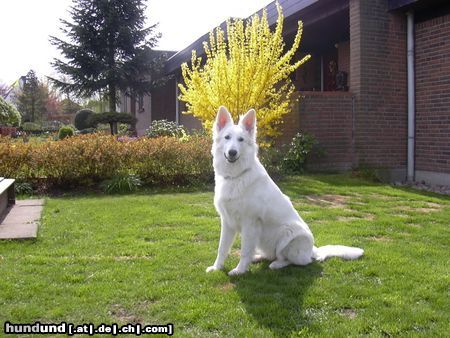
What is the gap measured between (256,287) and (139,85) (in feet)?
77.4

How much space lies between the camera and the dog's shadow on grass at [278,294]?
10.5 ft

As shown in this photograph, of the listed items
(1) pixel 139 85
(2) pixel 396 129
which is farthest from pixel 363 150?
(1) pixel 139 85

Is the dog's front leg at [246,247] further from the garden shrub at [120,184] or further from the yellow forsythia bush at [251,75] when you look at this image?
the yellow forsythia bush at [251,75]

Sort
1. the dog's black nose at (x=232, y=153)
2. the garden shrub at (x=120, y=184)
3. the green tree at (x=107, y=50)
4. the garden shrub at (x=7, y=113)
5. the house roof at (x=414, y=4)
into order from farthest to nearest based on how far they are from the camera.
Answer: the green tree at (x=107, y=50) → the garden shrub at (x=7, y=113) → the house roof at (x=414, y=4) → the garden shrub at (x=120, y=184) → the dog's black nose at (x=232, y=153)

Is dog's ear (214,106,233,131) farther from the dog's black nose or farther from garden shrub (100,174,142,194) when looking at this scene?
garden shrub (100,174,142,194)

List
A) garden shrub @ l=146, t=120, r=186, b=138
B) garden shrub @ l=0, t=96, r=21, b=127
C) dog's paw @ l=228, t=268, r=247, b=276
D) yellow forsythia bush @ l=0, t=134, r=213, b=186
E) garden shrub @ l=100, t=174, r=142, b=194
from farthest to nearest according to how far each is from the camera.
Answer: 1. garden shrub @ l=0, t=96, r=21, b=127
2. garden shrub @ l=146, t=120, r=186, b=138
3. yellow forsythia bush @ l=0, t=134, r=213, b=186
4. garden shrub @ l=100, t=174, r=142, b=194
5. dog's paw @ l=228, t=268, r=247, b=276

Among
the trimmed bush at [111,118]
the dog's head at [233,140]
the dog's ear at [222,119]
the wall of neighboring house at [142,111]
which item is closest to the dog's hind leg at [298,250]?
the dog's head at [233,140]

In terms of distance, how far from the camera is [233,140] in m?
4.16

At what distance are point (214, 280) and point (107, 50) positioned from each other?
23.6 meters

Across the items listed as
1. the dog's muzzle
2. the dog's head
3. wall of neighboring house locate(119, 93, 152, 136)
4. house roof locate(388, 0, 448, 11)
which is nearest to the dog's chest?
the dog's head

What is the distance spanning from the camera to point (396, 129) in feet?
36.6

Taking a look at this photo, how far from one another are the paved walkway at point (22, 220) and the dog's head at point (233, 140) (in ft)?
9.11

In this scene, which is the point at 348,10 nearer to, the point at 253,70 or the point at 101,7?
the point at 253,70

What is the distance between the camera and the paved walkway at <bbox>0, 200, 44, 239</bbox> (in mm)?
5711
